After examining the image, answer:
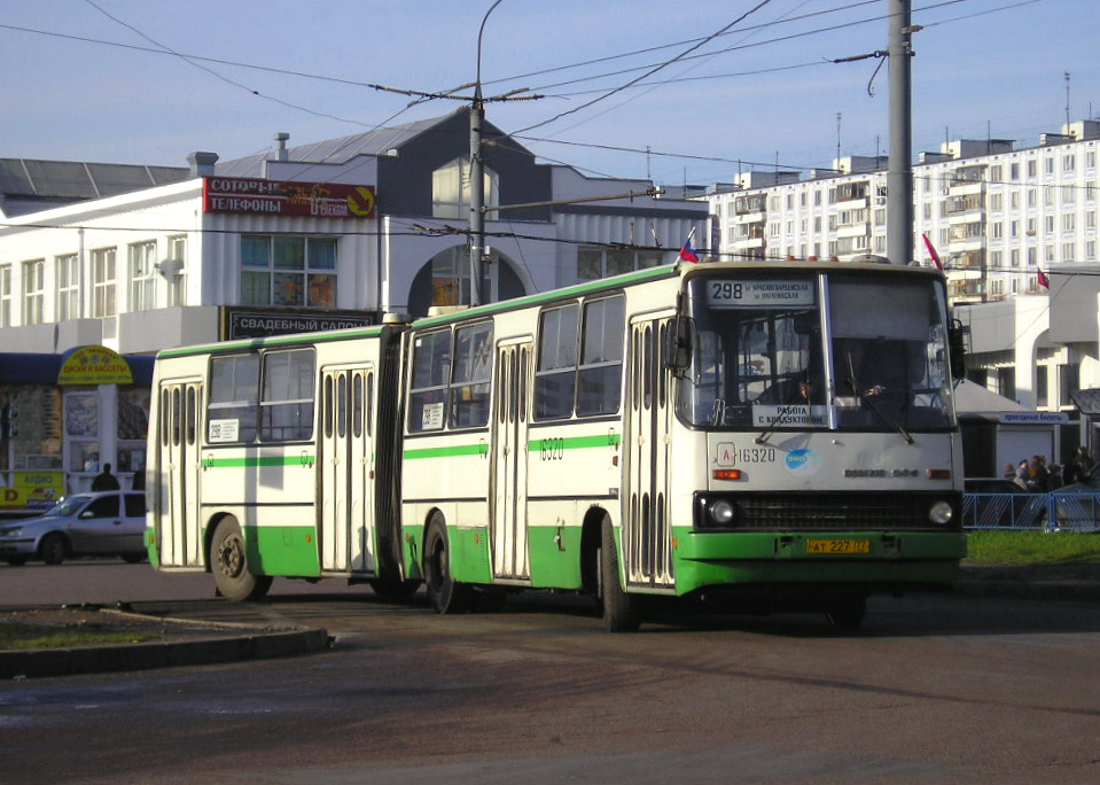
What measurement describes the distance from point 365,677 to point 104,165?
2795 inches

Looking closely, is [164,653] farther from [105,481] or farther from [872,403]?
[105,481]

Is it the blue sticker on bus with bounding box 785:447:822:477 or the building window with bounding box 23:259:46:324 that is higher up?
the building window with bounding box 23:259:46:324

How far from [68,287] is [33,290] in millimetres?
2652

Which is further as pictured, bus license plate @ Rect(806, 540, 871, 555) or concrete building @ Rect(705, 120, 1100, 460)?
concrete building @ Rect(705, 120, 1100, 460)

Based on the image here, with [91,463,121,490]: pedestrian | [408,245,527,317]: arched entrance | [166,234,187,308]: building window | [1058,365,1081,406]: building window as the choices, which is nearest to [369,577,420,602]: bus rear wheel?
[91,463,121,490]: pedestrian

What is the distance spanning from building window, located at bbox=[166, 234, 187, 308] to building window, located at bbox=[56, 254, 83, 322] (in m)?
6.20

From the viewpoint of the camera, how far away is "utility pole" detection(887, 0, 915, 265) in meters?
22.2

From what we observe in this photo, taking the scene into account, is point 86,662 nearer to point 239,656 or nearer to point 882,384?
point 239,656

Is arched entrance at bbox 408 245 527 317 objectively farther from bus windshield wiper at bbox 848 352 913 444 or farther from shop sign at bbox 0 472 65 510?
bus windshield wiper at bbox 848 352 913 444

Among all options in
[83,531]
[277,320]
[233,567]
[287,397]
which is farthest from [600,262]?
[287,397]

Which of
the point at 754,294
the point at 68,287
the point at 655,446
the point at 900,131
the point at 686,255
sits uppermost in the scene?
the point at 68,287

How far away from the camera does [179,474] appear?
2345cm

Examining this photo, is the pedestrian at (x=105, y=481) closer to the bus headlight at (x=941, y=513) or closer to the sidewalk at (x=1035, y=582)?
the sidewalk at (x=1035, y=582)

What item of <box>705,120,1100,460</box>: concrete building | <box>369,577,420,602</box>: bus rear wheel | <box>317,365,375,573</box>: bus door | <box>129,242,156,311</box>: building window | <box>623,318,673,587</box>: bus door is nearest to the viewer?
<box>623,318,673,587</box>: bus door
